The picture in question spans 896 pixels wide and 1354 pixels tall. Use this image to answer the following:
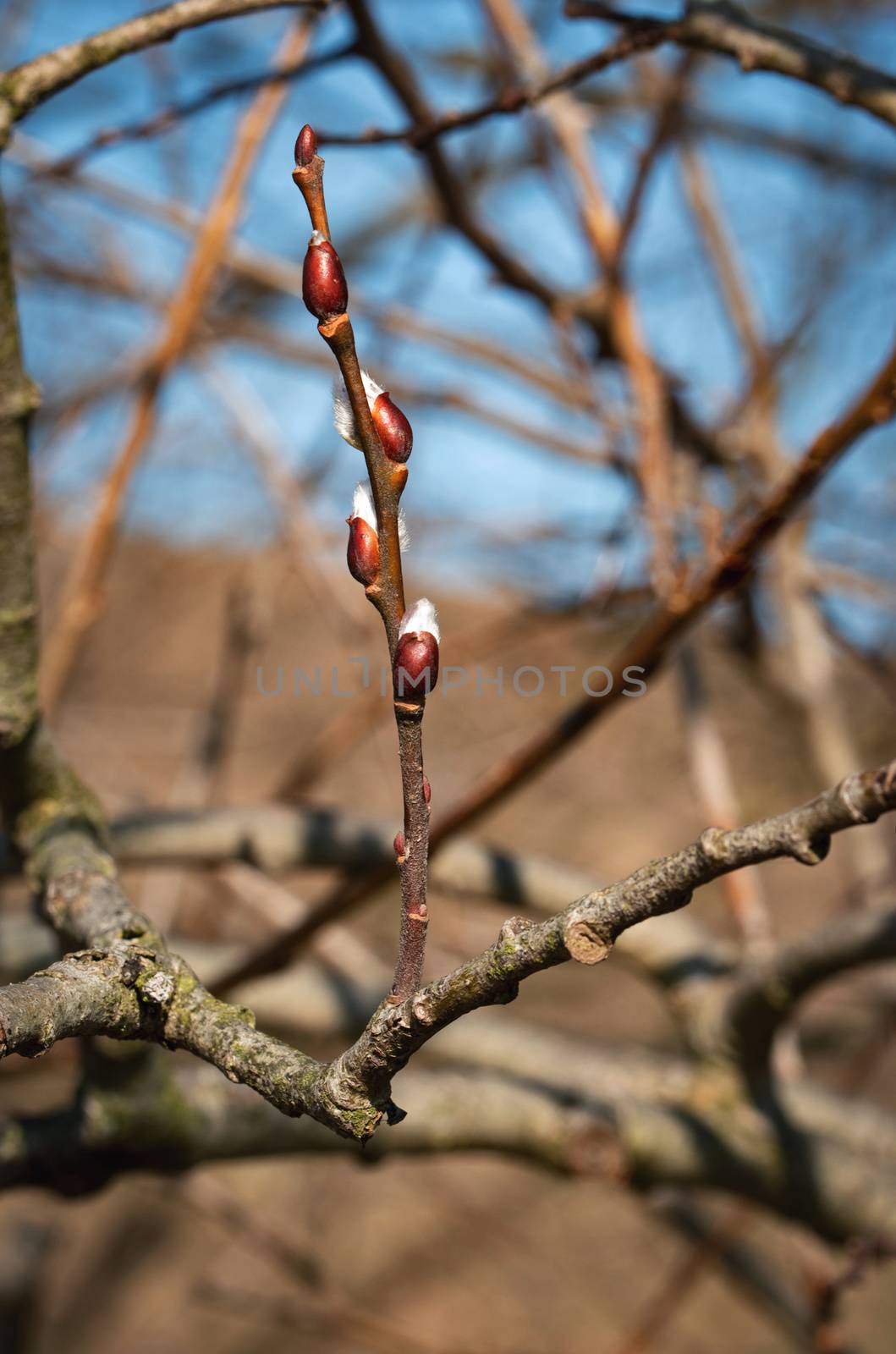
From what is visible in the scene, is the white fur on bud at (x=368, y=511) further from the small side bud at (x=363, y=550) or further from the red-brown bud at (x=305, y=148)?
the red-brown bud at (x=305, y=148)

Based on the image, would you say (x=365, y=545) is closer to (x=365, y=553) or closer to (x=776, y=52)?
(x=365, y=553)

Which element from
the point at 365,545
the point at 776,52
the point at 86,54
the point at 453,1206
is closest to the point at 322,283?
the point at 365,545

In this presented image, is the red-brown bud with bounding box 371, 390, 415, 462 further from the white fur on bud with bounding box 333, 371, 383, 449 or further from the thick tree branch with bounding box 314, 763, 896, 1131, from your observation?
the thick tree branch with bounding box 314, 763, 896, 1131

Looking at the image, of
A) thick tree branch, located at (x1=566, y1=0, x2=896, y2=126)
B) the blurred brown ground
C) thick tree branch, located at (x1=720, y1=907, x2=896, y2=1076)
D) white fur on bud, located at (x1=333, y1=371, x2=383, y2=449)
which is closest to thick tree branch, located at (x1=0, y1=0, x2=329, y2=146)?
thick tree branch, located at (x1=566, y1=0, x2=896, y2=126)

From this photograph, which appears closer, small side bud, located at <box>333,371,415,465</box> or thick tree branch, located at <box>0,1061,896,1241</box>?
small side bud, located at <box>333,371,415,465</box>

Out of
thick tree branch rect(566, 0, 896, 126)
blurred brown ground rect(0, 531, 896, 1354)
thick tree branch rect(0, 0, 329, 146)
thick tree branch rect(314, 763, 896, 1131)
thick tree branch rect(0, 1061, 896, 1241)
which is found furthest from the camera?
blurred brown ground rect(0, 531, 896, 1354)

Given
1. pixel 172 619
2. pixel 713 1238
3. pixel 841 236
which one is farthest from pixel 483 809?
pixel 172 619

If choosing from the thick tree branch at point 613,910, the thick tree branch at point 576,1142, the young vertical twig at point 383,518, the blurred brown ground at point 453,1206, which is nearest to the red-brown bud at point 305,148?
the young vertical twig at point 383,518
